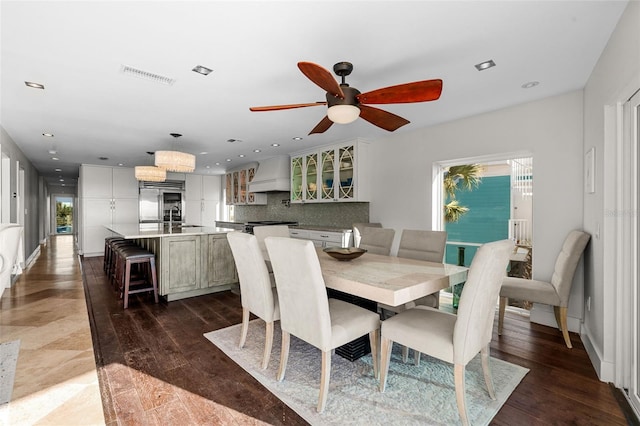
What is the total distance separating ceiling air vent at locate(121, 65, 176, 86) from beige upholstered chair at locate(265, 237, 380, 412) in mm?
1741

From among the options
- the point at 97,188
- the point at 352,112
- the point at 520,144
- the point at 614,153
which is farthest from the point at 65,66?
the point at 97,188

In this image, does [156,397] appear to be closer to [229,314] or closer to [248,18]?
[229,314]

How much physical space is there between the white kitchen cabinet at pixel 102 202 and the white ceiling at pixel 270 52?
Answer: 14.1 ft

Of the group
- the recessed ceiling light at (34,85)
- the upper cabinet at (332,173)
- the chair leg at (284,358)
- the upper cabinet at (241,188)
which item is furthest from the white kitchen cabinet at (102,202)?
the chair leg at (284,358)

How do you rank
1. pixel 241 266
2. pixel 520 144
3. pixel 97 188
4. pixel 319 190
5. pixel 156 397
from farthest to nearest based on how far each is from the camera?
pixel 97 188 < pixel 319 190 < pixel 520 144 < pixel 241 266 < pixel 156 397

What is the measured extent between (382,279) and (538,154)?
2.51 meters

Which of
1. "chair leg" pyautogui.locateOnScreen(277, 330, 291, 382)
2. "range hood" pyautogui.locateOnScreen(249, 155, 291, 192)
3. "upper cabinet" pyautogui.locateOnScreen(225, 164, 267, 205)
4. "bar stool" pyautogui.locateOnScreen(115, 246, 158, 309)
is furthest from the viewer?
"upper cabinet" pyautogui.locateOnScreen(225, 164, 267, 205)

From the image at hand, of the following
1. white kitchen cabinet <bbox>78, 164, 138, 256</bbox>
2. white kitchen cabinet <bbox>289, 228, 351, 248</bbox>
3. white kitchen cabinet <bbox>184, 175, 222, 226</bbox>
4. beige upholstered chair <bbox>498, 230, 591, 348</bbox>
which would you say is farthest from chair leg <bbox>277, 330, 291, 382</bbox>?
white kitchen cabinet <bbox>184, 175, 222, 226</bbox>

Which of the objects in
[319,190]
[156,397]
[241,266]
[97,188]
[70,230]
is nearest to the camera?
[156,397]

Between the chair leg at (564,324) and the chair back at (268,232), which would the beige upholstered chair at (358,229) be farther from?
the chair leg at (564,324)

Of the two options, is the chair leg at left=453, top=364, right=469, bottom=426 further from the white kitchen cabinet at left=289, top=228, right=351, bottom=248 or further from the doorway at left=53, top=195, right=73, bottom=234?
the doorway at left=53, top=195, right=73, bottom=234

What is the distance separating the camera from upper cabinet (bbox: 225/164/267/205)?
7320mm

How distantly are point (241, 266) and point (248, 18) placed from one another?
1.74 m

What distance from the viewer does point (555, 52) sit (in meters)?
2.23
